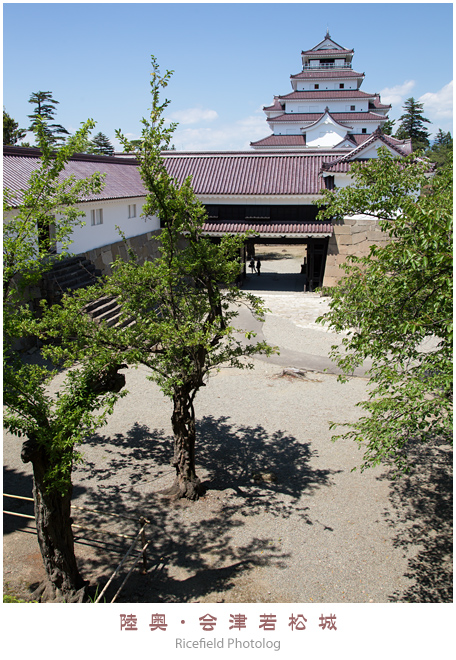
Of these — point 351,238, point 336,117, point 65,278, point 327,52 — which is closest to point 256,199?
point 351,238

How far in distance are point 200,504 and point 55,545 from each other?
3085mm

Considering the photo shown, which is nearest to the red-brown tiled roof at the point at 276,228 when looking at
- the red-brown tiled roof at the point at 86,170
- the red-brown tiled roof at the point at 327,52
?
the red-brown tiled roof at the point at 86,170

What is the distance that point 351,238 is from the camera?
23.8m

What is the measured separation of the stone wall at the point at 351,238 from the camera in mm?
23578

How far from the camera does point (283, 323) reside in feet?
65.4

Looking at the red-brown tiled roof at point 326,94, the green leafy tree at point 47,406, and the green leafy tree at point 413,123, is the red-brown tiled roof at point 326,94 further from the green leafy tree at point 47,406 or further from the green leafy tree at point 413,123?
the green leafy tree at point 47,406

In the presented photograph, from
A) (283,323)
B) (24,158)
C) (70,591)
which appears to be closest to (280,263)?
(283,323)

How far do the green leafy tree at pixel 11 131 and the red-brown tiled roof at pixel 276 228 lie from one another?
14.4 meters

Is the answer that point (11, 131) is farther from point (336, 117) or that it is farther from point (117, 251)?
point (336, 117)

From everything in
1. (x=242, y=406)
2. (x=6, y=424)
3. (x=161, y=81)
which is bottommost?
(x=242, y=406)

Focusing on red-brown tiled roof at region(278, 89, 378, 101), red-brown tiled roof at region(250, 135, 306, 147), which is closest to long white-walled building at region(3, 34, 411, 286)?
red-brown tiled roof at region(250, 135, 306, 147)

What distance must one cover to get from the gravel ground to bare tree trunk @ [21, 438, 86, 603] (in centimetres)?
60

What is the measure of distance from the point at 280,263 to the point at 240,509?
26.8 metres

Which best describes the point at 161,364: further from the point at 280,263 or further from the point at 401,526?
the point at 280,263
